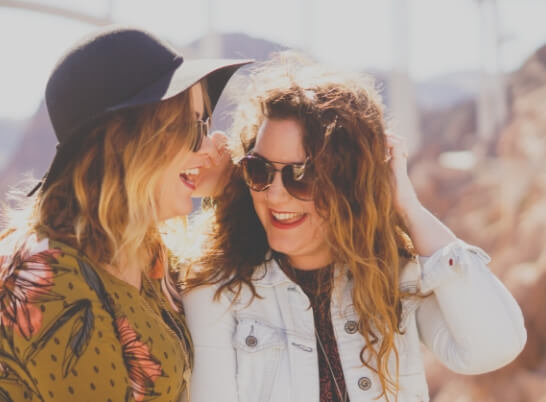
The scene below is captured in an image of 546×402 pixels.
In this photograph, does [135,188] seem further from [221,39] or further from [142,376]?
[221,39]

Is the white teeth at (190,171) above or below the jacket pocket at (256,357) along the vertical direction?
above

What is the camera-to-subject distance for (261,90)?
8.23 ft

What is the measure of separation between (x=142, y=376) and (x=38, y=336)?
37 cm

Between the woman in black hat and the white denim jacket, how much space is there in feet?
0.60

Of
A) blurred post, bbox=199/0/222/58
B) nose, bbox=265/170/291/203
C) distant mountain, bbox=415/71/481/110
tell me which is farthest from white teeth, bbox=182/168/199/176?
distant mountain, bbox=415/71/481/110

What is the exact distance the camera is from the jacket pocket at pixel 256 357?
89.0 inches

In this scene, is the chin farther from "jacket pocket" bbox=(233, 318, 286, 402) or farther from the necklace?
"jacket pocket" bbox=(233, 318, 286, 402)

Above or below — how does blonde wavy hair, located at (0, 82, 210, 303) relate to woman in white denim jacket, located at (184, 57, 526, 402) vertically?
above

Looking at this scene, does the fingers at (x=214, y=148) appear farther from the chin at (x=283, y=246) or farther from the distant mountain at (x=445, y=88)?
the distant mountain at (x=445, y=88)

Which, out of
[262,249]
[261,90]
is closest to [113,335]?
[262,249]

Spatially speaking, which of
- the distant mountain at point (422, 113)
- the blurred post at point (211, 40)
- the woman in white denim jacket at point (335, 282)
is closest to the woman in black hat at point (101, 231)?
the woman in white denim jacket at point (335, 282)

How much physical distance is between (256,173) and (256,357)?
0.64 meters

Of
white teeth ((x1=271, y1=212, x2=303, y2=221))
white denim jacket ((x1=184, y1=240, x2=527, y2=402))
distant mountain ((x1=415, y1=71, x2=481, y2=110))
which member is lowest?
distant mountain ((x1=415, y1=71, x2=481, y2=110))

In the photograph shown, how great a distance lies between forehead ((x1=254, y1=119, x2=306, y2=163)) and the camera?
235 centimetres
